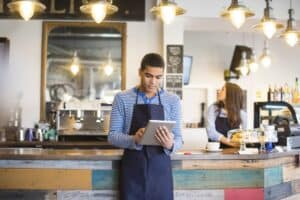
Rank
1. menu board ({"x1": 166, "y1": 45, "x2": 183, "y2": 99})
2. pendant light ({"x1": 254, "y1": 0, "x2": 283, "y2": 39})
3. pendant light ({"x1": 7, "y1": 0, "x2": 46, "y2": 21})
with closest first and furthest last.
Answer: pendant light ({"x1": 7, "y1": 0, "x2": 46, "y2": 21}) → pendant light ({"x1": 254, "y1": 0, "x2": 283, "y2": 39}) → menu board ({"x1": 166, "y1": 45, "x2": 183, "y2": 99})

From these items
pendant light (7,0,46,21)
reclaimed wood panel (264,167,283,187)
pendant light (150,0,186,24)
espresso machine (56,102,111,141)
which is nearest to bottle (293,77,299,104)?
espresso machine (56,102,111,141)

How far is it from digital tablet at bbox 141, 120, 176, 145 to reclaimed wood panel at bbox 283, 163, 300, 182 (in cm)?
149

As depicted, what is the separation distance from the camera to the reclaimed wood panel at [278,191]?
3.41 meters

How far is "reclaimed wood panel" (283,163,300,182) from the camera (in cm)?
370

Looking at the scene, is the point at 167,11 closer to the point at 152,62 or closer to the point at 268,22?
the point at 268,22

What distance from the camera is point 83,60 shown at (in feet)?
19.7

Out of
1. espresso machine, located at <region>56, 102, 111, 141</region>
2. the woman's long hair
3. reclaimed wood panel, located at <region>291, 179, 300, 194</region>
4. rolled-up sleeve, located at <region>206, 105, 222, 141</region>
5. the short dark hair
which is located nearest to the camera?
the short dark hair

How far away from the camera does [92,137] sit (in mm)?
5684

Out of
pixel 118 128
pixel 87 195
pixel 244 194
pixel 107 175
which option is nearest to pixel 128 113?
pixel 118 128

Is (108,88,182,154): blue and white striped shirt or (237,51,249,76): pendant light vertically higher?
(237,51,249,76): pendant light

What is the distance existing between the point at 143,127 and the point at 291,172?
5.33 ft

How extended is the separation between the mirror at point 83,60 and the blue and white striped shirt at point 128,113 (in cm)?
303

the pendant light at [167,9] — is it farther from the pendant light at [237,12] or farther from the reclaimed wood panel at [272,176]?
the reclaimed wood panel at [272,176]

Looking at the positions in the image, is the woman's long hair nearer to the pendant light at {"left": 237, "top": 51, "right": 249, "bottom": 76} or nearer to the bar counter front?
the bar counter front
